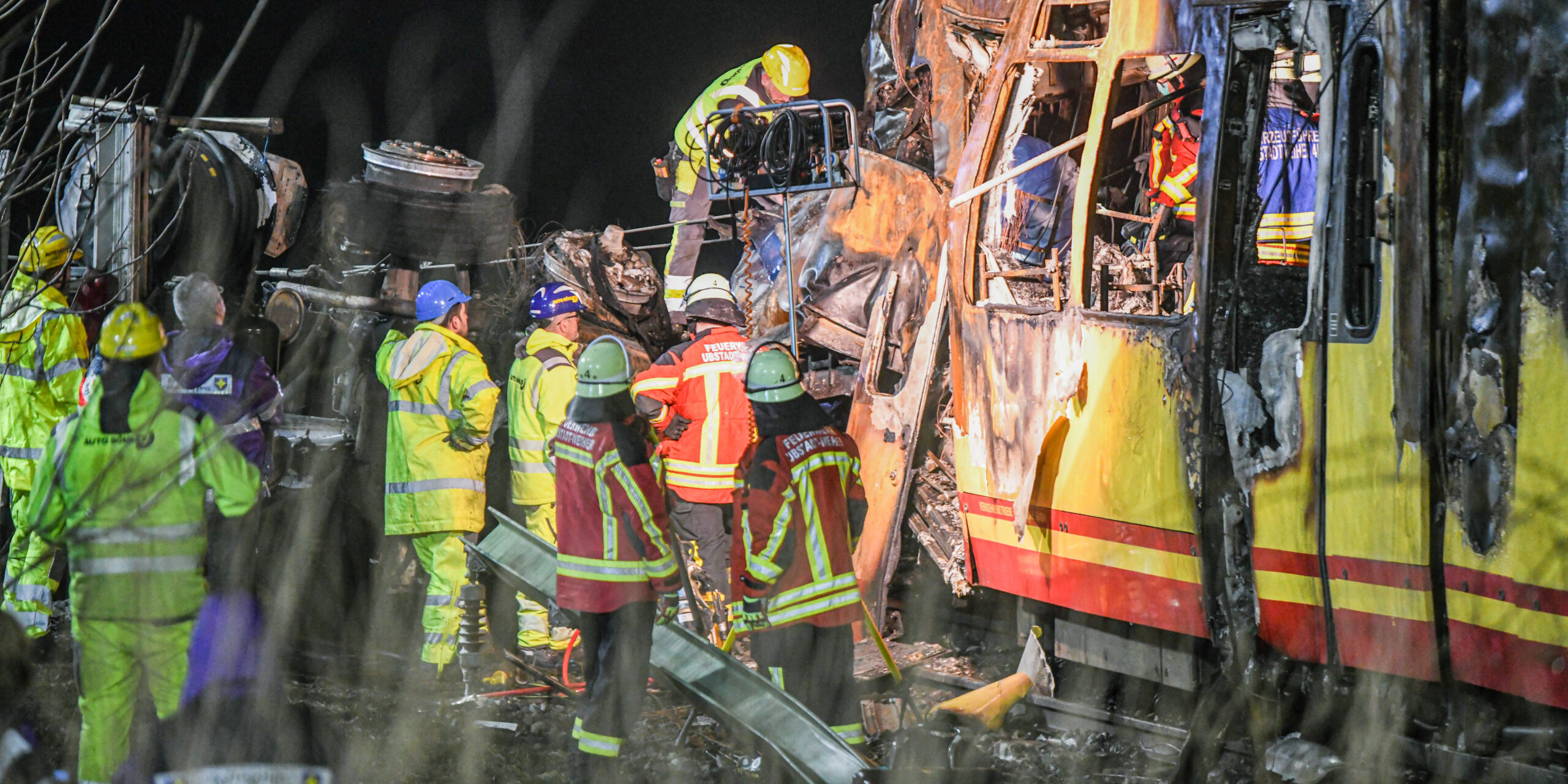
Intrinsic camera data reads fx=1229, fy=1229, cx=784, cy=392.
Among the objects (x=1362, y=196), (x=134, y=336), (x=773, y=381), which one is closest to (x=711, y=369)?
(x=773, y=381)

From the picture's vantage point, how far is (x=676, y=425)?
6961 mm

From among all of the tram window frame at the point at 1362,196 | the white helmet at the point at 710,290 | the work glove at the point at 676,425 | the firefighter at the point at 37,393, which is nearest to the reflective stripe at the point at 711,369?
the work glove at the point at 676,425

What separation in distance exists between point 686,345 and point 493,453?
3.14 metres

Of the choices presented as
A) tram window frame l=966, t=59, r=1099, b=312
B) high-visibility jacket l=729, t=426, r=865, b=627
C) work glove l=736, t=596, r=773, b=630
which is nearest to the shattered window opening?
tram window frame l=966, t=59, r=1099, b=312

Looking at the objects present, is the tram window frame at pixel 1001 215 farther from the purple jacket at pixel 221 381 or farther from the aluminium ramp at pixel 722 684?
the purple jacket at pixel 221 381

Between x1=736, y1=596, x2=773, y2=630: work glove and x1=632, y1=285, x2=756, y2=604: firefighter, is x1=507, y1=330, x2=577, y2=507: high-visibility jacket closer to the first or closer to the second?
x1=632, y1=285, x2=756, y2=604: firefighter

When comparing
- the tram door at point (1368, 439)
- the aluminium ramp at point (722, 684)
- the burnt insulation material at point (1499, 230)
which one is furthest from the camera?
the aluminium ramp at point (722, 684)

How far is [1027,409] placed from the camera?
5191 millimetres

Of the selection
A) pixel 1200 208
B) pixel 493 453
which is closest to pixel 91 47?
pixel 1200 208

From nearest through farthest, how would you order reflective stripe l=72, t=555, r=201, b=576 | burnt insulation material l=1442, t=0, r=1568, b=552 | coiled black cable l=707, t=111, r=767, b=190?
burnt insulation material l=1442, t=0, r=1568, b=552 < reflective stripe l=72, t=555, r=201, b=576 < coiled black cable l=707, t=111, r=767, b=190

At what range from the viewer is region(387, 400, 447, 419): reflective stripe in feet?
21.9

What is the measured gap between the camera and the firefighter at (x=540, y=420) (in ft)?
22.6

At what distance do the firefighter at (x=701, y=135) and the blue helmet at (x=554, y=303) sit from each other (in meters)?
1.36

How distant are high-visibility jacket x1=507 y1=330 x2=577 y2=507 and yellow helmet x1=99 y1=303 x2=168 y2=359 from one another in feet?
9.03
